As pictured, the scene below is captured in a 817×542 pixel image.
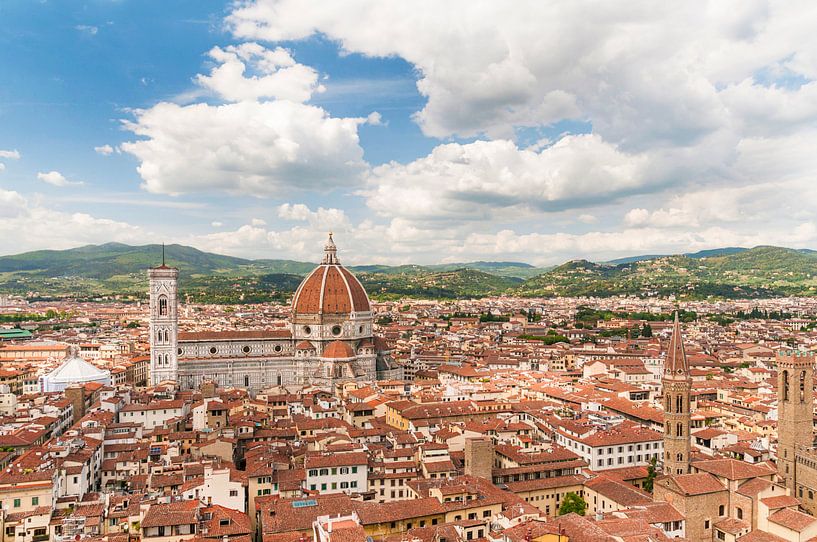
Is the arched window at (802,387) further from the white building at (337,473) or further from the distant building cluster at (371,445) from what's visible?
the white building at (337,473)

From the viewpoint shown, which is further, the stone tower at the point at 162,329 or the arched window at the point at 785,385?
the stone tower at the point at 162,329

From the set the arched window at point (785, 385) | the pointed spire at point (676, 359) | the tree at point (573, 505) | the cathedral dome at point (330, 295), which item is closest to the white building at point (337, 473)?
the tree at point (573, 505)

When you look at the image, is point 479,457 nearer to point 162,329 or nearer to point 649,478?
point 649,478

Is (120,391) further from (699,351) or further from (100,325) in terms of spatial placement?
(100,325)

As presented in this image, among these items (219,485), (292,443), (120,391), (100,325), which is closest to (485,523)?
(219,485)

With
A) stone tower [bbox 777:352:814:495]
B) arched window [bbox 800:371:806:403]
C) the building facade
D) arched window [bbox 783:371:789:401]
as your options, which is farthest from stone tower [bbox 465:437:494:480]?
the building facade

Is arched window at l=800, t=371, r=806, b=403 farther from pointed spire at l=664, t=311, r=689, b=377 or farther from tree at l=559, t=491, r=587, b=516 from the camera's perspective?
tree at l=559, t=491, r=587, b=516

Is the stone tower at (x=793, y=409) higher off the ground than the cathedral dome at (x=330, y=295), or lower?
lower

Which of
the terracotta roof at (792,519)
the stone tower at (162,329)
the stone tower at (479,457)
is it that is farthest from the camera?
the stone tower at (162,329)
